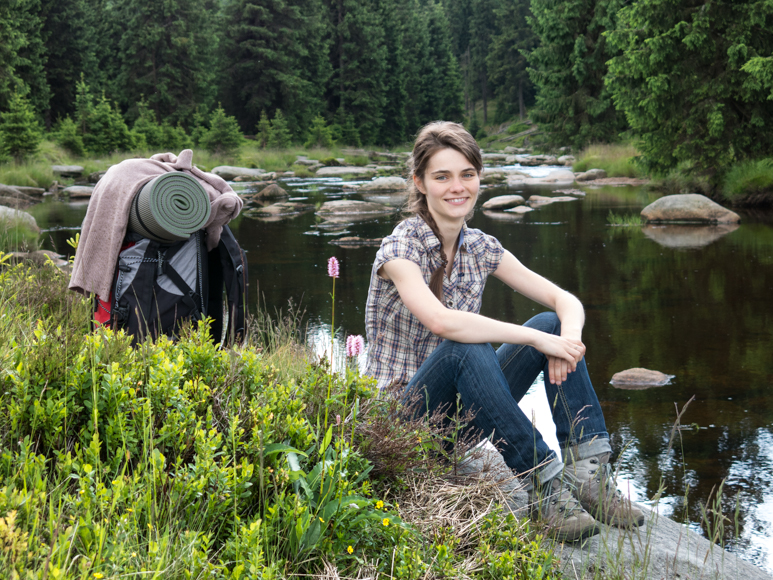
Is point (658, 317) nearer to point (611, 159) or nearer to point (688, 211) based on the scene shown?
point (688, 211)

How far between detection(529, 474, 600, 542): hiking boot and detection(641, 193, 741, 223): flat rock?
11.1 m

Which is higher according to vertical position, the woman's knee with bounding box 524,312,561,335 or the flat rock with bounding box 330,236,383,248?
the woman's knee with bounding box 524,312,561,335

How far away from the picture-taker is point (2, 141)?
842 inches

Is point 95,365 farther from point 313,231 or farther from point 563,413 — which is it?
point 313,231

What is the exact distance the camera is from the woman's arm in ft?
8.37

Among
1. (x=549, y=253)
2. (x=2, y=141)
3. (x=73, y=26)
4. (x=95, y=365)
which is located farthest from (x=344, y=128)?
(x=95, y=365)

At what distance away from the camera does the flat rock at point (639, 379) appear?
4.75 metres

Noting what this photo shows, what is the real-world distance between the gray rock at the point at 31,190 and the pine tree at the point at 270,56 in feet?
77.4

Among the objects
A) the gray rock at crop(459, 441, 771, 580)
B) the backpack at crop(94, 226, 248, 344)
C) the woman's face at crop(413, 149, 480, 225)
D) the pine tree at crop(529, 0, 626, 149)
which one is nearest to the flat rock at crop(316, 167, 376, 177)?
the pine tree at crop(529, 0, 626, 149)

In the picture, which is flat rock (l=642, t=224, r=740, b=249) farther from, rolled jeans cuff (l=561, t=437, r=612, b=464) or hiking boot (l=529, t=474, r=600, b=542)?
hiking boot (l=529, t=474, r=600, b=542)

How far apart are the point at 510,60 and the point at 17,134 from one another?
50.9 m

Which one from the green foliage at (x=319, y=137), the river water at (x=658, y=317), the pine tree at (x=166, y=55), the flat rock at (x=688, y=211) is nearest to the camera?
the river water at (x=658, y=317)

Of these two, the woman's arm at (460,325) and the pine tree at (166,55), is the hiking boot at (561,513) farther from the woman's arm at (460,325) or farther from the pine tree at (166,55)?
the pine tree at (166,55)

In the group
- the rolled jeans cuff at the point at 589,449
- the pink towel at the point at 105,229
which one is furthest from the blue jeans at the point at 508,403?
the pink towel at the point at 105,229
